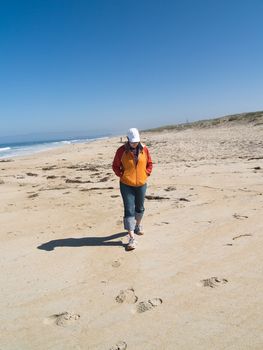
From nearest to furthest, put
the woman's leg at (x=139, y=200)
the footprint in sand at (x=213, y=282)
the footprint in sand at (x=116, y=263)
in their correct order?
1. the footprint in sand at (x=213, y=282)
2. the footprint in sand at (x=116, y=263)
3. the woman's leg at (x=139, y=200)

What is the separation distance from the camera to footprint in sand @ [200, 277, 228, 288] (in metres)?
3.71

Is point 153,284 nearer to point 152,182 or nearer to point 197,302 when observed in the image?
point 197,302

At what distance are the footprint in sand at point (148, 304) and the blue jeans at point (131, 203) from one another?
1.71m

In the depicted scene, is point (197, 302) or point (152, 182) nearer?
point (197, 302)

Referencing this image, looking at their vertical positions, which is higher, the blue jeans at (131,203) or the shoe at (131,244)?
the blue jeans at (131,203)

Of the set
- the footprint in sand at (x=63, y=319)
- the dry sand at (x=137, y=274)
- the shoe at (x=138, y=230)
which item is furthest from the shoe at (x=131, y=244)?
the footprint in sand at (x=63, y=319)

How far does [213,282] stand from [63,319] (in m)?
1.63

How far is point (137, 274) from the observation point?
13.6 feet

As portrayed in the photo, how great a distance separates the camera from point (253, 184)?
804cm

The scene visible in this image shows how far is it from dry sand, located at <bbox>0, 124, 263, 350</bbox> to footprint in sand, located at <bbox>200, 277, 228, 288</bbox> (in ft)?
0.07

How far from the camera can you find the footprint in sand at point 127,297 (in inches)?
141

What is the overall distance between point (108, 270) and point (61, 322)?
1.10 m

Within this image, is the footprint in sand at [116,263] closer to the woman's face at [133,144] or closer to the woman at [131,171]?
the woman at [131,171]

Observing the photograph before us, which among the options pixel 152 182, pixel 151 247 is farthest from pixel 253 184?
pixel 151 247
